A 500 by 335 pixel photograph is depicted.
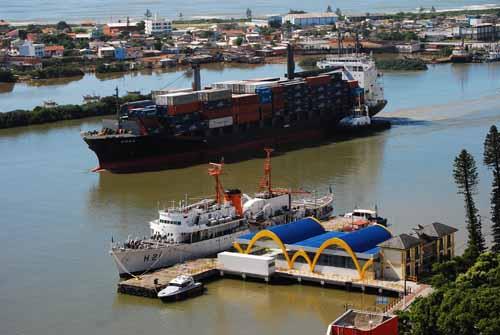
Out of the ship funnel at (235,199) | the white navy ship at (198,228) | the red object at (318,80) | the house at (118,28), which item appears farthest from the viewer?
the house at (118,28)

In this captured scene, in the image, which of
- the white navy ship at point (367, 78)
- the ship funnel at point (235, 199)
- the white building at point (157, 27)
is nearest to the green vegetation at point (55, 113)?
the white navy ship at point (367, 78)

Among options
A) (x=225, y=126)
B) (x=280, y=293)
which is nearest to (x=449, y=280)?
(x=280, y=293)

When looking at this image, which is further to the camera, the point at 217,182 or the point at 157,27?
the point at 157,27

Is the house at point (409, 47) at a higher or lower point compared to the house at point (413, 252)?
lower

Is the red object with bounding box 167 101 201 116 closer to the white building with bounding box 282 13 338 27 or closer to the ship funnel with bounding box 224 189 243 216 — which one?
the ship funnel with bounding box 224 189 243 216

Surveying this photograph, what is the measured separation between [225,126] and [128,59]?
21152 millimetres

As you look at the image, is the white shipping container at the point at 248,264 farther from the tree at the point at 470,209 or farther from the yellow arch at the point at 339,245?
the tree at the point at 470,209

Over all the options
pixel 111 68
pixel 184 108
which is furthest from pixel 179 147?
pixel 111 68

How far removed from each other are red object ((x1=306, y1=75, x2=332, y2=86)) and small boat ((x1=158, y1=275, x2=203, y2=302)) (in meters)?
11.3

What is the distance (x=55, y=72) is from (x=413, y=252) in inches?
1027

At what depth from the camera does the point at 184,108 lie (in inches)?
730

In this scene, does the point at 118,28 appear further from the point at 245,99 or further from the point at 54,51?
the point at 245,99

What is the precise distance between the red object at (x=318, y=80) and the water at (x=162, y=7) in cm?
4290

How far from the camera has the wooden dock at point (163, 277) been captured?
33.9 feet
